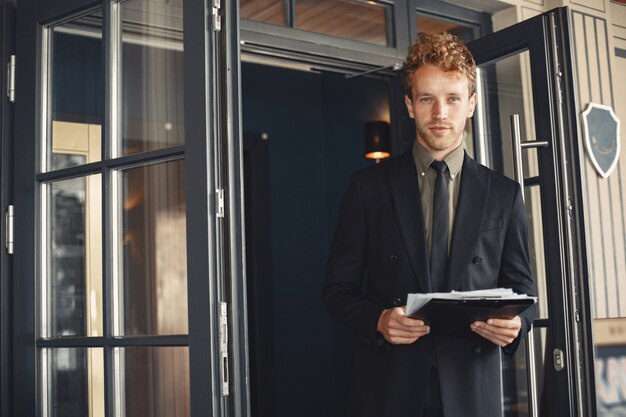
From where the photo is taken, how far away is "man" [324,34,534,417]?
1.95 metres

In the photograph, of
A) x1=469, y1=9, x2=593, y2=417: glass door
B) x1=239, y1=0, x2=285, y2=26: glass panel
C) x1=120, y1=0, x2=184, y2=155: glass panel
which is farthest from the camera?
x1=239, y1=0, x2=285, y2=26: glass panel

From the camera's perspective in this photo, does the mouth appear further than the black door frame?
No

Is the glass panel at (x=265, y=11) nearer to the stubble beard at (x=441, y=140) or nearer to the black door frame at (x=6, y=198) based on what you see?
the black door frame at (x=6, y=198)


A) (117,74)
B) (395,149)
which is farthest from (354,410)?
(395,149)

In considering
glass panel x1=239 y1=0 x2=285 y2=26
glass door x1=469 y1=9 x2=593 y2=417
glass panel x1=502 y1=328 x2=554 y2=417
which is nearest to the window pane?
glass panel x1=239 y1=0 x2=285 y2=26

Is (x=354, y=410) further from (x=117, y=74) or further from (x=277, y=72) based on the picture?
(x=277, y=72)

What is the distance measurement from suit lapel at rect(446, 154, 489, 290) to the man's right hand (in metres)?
0.15

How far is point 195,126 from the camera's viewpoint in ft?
7.77

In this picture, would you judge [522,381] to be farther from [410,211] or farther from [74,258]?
[74,258]

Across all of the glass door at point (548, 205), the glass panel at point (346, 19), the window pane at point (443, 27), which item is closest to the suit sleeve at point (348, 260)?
the glass door at point (548, 205)

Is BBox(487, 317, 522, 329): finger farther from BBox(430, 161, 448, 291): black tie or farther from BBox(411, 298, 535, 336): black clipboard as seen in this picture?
BBox(430, 161, 448, 291): black tie

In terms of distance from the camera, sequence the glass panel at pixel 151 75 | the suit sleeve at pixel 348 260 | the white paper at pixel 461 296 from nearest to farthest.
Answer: the white paper at pixel 461 296, the suit sleeve at pixel 348 260, the glass panel at pixel 151 75

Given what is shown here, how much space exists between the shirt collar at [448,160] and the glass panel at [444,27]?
2198mm

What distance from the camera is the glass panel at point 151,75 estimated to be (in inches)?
97.7
